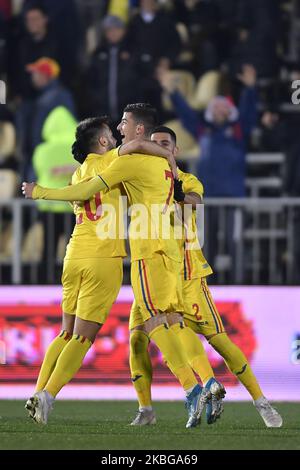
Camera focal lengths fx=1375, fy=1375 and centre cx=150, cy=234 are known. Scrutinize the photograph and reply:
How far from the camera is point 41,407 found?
915 cm

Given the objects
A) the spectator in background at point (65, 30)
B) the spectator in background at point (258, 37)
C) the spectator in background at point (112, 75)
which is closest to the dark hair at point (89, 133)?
the spectator in background at point (112, 75)

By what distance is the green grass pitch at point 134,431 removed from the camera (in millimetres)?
8031

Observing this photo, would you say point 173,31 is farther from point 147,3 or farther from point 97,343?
point 97,343

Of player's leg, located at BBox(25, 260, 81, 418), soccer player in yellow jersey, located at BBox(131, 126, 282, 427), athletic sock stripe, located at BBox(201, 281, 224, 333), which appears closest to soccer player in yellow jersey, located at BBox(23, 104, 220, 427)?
soccer player in yellow jersey, located at BBox(131, 126, 282, 427)

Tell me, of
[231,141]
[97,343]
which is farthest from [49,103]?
[97,343]

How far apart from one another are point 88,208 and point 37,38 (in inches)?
256

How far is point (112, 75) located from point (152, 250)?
21.4ft

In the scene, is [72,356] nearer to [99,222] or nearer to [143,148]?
[99,222]

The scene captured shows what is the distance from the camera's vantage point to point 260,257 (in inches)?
554

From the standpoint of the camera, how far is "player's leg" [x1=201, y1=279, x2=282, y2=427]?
31.0 ft

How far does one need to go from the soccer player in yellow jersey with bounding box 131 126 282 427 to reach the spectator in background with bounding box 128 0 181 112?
546 centimetres

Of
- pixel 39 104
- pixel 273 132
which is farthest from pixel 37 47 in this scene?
pixel 273 132

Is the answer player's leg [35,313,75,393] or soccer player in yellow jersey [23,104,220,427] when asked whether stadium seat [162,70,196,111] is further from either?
soccer player in yellow jersey [23,104,220,427]

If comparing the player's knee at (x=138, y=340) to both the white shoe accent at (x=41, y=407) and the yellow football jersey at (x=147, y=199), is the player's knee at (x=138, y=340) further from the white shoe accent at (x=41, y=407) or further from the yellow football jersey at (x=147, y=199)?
the white shoe accent at (x=41, y=407)
